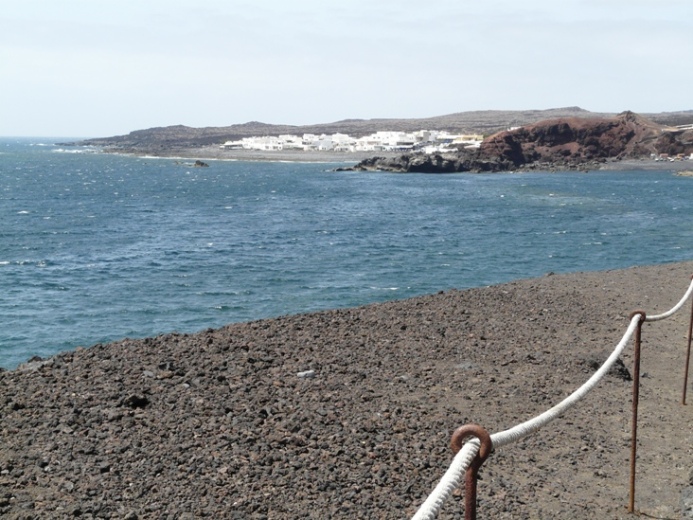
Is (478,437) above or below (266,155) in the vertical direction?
above

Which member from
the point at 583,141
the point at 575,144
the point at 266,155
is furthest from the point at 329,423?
the point at 266,155

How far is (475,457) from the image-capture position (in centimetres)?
282

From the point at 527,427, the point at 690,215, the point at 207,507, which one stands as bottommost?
the point at 690,215

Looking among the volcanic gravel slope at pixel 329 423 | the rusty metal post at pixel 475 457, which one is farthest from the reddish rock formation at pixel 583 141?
the rusty metal post at pixel 475 457

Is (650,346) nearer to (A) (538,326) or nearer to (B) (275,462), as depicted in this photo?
(A) (538,326)

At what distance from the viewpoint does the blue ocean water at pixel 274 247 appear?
20.4m

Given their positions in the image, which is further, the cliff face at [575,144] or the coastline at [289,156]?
the cliff face at [575,144]

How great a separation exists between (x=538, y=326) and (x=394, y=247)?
19.7m

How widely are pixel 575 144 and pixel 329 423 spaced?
106 m

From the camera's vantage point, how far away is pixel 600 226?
3875 centimetres

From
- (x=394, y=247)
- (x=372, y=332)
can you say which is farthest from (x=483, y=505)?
(x=394, y=247)

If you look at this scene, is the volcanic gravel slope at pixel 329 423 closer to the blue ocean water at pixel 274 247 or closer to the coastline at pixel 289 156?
the blue ocean water at pixel 274 247

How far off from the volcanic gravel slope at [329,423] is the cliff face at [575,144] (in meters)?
89.2

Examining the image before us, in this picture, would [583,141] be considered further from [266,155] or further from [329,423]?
[329,423]
